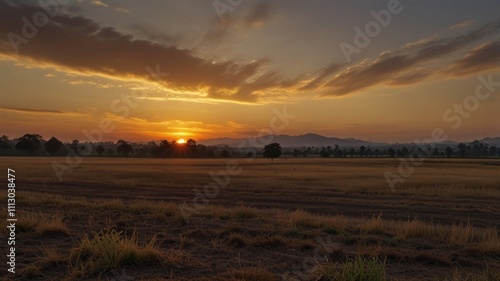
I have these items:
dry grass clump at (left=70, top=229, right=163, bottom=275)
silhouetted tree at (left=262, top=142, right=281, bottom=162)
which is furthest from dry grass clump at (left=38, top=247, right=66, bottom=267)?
silhouetted tree at (left=262, top=142, right=281, bottom=162)

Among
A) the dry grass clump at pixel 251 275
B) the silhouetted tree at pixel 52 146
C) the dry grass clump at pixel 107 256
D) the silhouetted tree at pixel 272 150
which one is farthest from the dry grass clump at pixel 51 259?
the silhouetted tree at pixel 52 146

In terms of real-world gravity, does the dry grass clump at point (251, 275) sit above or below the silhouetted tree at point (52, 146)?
below

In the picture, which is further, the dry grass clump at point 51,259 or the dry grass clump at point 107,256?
the dry grass clump at point 51,259

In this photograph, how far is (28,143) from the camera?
14788cm

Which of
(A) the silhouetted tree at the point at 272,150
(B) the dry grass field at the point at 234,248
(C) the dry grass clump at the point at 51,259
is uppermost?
(A) the silhouetted tree at the point at 272,150

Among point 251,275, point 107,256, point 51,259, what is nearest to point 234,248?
point 251,275

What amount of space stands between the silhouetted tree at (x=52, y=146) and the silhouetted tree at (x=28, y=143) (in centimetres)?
471

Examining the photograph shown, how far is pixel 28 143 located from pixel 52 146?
8.79 metres

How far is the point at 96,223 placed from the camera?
1200cm

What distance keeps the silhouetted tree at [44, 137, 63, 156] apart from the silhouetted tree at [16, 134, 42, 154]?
471 centimetres

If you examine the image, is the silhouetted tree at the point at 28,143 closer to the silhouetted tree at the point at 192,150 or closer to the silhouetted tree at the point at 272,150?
the silhouetted tree at the point at 192,150

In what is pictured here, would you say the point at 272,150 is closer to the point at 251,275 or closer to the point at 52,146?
the point at 52,146

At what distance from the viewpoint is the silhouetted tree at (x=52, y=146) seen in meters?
149

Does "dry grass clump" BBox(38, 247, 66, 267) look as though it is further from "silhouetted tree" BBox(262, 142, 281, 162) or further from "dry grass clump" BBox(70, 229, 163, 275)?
"silhouetted tree" BBox(262, 142, 281, 162)
